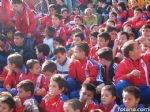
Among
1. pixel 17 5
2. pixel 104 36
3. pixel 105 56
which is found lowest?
pixel 105 56

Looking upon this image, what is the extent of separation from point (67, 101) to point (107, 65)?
45.0 inches

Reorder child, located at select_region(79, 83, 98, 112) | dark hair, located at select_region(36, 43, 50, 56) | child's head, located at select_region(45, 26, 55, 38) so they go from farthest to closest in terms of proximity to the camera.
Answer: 1. child's head, located at select_region(45, 26, 55, 38)
2. dark hair, located at select_region(36, 43, 50, 56)
3. child, located at select_region(79, 83, 98, 112)

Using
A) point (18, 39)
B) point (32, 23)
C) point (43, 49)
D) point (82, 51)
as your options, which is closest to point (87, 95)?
point (82, 51)

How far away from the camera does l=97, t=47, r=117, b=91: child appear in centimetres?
491

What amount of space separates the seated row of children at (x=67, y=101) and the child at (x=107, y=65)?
616 mm

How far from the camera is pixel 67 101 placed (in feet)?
13.3

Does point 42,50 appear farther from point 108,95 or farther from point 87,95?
point 108,95

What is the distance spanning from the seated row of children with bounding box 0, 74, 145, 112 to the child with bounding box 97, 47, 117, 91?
24.2 inches

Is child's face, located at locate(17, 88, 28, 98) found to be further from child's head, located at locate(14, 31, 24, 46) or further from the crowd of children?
child's head, located at locate(14, 31, 24, 46)

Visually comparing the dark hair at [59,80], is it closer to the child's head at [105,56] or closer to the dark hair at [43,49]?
the child's head at [105,56]

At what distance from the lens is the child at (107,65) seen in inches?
193

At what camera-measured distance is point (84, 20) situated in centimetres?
923

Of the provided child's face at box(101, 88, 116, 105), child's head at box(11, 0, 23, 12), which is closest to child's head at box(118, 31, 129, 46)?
child's face at box(101, 88, 116, 105)

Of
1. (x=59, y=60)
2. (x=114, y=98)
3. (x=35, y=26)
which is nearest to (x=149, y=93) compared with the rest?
(x=114, y=98)
